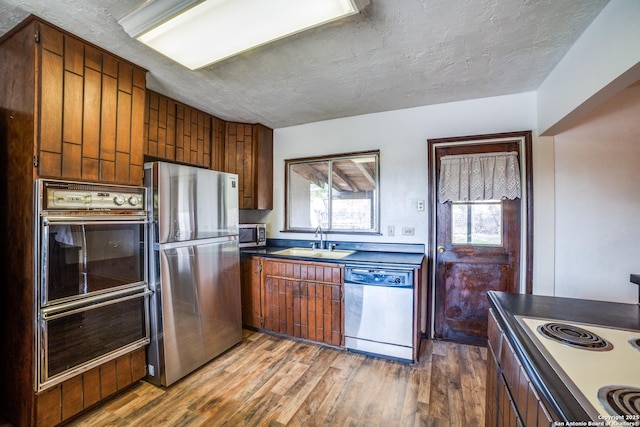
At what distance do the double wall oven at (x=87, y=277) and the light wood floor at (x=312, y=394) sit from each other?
0.44 meters

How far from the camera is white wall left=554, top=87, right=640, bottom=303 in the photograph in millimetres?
2191

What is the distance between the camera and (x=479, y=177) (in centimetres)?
262

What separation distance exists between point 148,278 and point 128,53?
163cm

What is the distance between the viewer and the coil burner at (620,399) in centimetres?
60

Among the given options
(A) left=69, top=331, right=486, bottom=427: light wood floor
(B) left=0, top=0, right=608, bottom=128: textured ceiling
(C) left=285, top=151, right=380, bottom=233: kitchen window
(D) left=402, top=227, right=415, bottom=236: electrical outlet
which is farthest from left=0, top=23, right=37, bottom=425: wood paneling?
(D) left=402, top=227, right=415, bottom=236: electrical outlet

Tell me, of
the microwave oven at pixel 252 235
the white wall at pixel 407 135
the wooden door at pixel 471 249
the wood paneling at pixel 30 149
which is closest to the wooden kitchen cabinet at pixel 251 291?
the microwave oven at pixel 252 235

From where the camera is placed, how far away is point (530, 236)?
251 cm

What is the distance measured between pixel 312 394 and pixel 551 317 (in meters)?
1.60

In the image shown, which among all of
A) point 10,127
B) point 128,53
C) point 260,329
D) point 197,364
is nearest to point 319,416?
point 197,364

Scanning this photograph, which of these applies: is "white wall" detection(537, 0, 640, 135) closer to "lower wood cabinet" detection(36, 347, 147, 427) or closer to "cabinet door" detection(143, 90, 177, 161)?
"cabinet door" detection(143, 90, 177, 161)

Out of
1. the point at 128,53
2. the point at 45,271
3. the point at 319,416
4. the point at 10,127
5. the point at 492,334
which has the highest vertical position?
the point at 128,53

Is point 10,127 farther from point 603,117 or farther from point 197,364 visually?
point 603,117

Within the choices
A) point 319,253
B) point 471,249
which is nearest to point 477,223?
point 471,249

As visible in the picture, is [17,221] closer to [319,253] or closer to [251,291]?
[251,291]
